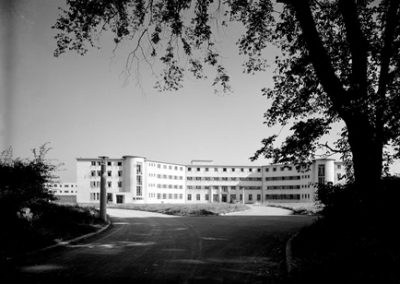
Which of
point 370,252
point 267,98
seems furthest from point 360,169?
point 267,98

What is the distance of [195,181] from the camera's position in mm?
109875

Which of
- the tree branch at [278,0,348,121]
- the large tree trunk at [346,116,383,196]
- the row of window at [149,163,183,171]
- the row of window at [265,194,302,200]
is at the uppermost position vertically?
the tree branch at [278,0,348,121]

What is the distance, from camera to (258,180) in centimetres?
10969

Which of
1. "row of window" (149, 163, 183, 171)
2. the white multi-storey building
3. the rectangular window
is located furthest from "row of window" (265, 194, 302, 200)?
"row of window" (149, 163, 183, 171)

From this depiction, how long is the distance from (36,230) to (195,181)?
9793 cm

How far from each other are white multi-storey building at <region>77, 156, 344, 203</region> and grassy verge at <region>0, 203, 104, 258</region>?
68.8 metres

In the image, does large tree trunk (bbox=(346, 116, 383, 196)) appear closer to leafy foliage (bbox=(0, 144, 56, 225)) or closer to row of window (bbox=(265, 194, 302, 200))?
leafy foliage (bbox=(0, 144, 56, 225))

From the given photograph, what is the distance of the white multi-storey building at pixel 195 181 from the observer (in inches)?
3588

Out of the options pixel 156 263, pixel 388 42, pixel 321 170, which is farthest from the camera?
pixel 321 170

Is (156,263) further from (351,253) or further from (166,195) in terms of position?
(166,195)

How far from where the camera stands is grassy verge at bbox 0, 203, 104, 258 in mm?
10414

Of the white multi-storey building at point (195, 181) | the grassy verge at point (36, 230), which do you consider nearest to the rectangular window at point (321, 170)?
the white multi-storey building at point (195, 181)

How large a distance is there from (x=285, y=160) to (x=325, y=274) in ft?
27.5

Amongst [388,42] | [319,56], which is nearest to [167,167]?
[388,42]
